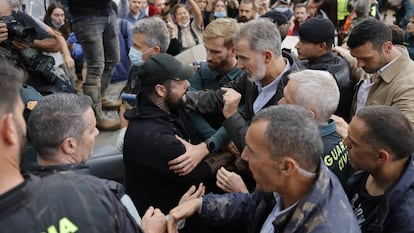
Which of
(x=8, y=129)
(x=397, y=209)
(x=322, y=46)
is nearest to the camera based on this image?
(x=8, y=129)

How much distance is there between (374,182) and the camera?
6.69 feet

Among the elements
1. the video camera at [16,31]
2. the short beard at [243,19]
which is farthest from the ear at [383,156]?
the short beard at [243,19]

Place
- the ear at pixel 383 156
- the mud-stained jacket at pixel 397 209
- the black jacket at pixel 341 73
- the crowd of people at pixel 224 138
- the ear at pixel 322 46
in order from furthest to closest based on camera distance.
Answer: the ear at pixel 322 46
the black jacket at pixel 341 73
the ear at pixel 383 156
the mud-stained jacket at pixel 397 209
the crowd of people at pixel 224 138

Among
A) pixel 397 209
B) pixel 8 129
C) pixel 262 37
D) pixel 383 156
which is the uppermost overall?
pixel 8 129

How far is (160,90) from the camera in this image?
2572 mm

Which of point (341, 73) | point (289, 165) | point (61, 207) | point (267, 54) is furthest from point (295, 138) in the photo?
point (341, 73)

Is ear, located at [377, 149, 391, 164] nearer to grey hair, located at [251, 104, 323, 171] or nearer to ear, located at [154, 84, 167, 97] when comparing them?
grey hair, located at [251, 104, 323, 171]

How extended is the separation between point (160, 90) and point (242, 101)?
2.70 feet

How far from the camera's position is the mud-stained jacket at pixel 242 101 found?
269 centimetres

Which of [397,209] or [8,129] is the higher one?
[8,129]

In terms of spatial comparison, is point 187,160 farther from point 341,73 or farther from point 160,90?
point 341,73

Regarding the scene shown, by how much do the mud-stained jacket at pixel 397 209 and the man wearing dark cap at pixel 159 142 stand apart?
41.3 inches

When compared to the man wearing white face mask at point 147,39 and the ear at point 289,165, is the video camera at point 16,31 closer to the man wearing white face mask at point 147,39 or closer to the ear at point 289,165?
the man wearing white face mask at point 147,39

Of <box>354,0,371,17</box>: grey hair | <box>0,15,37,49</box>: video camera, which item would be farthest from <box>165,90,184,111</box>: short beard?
<box>354,0,371,17</box>: grey hair
